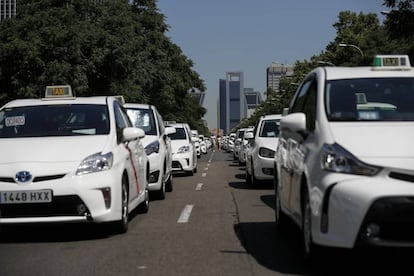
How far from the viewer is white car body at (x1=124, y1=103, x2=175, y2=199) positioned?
12.3 meters

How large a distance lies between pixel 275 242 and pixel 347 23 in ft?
153

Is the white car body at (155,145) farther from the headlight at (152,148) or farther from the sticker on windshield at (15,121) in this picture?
the sticker on windshield at (15,121)

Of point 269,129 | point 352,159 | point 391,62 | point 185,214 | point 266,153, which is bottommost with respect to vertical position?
point 185,214

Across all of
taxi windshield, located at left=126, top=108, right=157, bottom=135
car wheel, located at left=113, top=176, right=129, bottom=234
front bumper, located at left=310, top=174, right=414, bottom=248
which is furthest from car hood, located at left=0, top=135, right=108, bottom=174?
taxi windshield, located at left=126, top=108, right=157, bottom=135

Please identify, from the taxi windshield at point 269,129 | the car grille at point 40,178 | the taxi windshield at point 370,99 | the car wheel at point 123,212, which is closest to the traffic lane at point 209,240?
the car wheel at point 123,212

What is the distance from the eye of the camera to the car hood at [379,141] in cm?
543

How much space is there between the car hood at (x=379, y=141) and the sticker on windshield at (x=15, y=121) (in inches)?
168

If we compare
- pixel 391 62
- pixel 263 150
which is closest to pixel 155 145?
pixel 263 150

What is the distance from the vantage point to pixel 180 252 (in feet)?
23.2

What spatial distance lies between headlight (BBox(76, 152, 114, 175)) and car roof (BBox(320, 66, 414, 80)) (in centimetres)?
254

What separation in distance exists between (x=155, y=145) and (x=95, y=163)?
501cm

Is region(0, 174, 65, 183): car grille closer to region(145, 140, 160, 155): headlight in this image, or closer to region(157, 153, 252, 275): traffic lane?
region(157, 153, 252, 275): traffic lane

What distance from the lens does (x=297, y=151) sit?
666cm

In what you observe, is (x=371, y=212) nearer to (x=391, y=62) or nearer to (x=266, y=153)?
(x=391, y=62)
